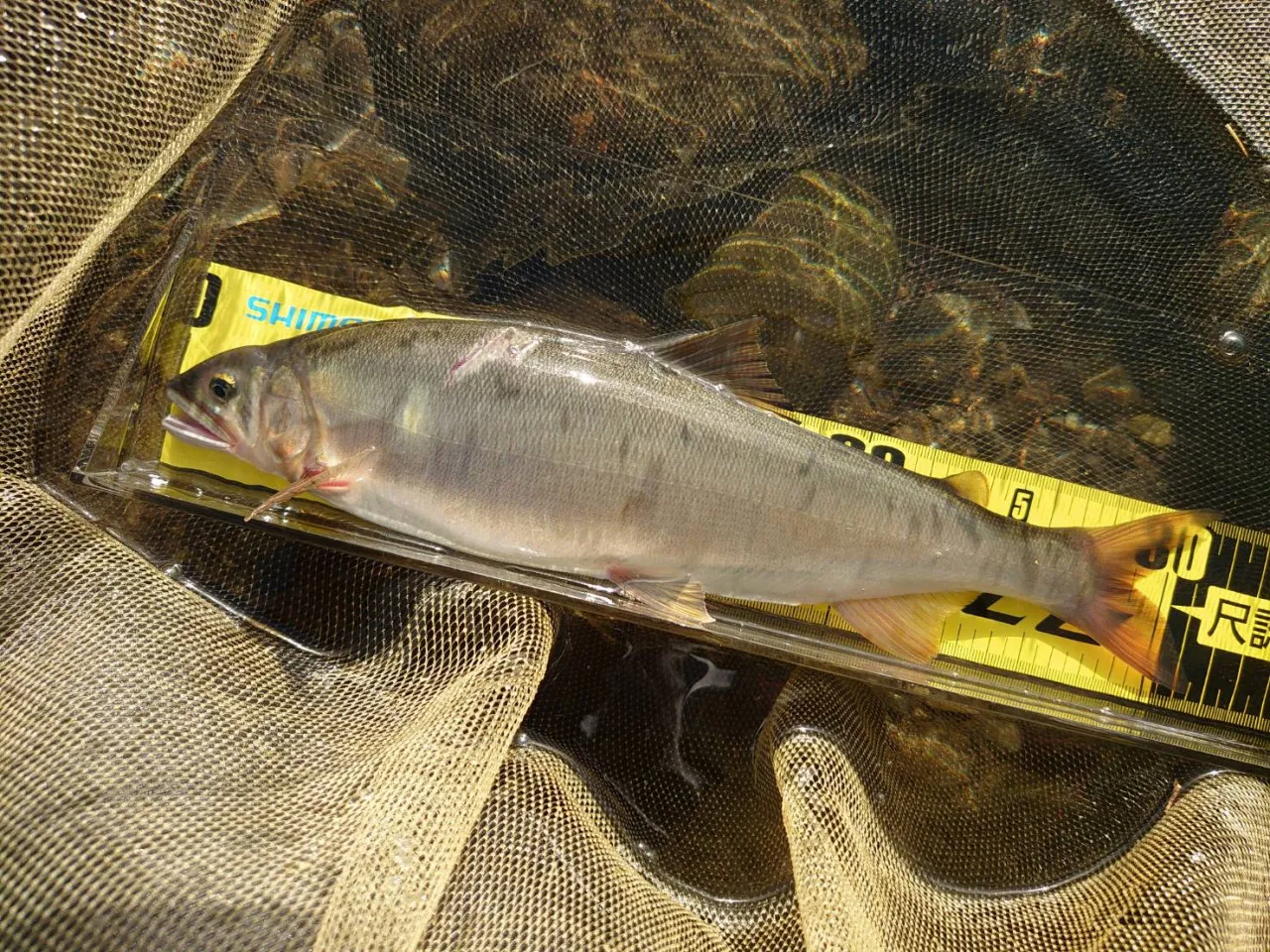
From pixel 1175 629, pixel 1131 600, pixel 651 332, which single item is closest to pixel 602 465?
pixel 651 332

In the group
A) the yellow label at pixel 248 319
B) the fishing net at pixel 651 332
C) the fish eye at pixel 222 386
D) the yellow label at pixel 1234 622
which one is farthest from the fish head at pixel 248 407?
the yellow label at pixel 1234 622

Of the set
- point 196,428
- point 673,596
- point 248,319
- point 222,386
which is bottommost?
point 673,596

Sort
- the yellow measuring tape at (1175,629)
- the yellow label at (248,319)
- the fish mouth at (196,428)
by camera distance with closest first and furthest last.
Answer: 1. the fish mouth at (196,428)
2. the yellow label at (248,319)
3. the yellow measuring tape at (1175,629)

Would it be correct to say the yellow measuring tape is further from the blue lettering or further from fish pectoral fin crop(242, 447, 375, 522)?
fish pectoral fin crop(242, 447, 375, 522)

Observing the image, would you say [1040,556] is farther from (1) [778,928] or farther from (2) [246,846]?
(2) [246,846]

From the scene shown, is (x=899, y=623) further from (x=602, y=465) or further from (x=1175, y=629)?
(x=602, y=465)

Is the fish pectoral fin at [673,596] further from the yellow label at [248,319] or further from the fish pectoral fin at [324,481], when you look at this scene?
→ the yellow label at [248,319]

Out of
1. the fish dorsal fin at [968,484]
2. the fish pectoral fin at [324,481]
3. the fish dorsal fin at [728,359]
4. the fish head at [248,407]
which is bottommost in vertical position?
the fish pectoral fin at [324,481]
